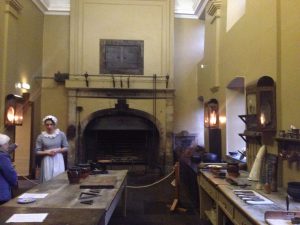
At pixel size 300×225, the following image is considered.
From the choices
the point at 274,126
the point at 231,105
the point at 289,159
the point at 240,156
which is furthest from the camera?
the point at 231,105

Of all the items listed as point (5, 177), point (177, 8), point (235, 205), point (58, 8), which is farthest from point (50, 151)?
point (177, 8)

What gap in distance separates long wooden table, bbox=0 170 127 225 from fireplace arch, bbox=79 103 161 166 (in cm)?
500

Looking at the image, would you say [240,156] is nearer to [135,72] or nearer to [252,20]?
[252,20]

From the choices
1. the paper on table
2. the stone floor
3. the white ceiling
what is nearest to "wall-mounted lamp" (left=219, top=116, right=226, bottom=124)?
the stone floor

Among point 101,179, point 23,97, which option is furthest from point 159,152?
point 101,179

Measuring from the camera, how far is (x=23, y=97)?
23.9ft

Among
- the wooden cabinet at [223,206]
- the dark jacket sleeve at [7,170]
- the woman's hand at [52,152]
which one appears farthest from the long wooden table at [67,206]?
the wooden cabinet at [223,206]

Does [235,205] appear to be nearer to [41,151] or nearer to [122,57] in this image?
[41,151]

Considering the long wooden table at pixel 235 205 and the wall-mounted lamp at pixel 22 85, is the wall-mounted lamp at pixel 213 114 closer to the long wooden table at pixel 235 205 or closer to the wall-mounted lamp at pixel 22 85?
the long wooden table at pixel 235 205

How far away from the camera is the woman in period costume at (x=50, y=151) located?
4930mm

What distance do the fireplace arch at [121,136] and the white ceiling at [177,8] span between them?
311cm

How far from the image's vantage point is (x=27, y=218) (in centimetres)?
254

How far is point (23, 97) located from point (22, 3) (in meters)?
2.20

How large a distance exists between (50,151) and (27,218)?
2.41m
